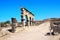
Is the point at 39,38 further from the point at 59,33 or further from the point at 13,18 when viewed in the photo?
the point at 13,18

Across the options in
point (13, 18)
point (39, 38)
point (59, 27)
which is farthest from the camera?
point (13, 18)

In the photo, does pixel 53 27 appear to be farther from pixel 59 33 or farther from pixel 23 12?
pixel 23 12

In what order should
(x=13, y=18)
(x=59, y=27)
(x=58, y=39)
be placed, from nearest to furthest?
(x=58, y=39)
(x=59, y=27)
(x=13, y=18)

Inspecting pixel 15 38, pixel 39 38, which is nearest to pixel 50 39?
pixel 39 38

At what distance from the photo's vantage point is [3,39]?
2189 cm

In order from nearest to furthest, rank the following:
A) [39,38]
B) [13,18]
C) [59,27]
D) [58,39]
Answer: [58,39] → [39,38] → [59,27] → [13,18]

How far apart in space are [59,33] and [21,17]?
11.5 metres

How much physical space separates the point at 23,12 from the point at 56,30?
37.3 ft

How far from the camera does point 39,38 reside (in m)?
20.0

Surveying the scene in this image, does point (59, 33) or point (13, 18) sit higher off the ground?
point (13, 18)

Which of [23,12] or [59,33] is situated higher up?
[23,12]

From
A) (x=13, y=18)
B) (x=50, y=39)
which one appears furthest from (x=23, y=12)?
(x=50, y=39)

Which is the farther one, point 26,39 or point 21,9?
point 21,9

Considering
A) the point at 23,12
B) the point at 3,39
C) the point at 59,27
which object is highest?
the point at 23,12
